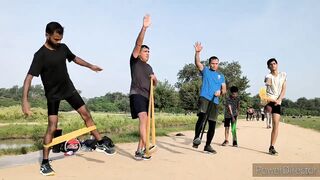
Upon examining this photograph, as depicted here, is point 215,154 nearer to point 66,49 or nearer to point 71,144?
point 71,144

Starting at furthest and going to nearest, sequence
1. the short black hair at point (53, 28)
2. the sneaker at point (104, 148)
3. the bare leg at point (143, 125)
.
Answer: the bare leg at point (143, 125), the sneaker at point (104, 148), the short black hair at point (53, 28)

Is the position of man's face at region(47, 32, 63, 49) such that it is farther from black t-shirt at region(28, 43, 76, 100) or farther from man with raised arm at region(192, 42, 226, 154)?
man with raised arm at region(192, 42, 226, 154)

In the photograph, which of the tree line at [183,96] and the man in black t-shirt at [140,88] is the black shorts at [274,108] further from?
the tree line at [183,96]

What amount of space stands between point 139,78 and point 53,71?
1.82 meters

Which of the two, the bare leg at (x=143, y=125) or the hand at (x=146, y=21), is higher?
the hand at (x=146, y=21)

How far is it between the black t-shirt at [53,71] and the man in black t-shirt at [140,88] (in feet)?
4.68

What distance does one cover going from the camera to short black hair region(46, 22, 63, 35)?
584cm

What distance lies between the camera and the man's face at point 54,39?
5852 mm

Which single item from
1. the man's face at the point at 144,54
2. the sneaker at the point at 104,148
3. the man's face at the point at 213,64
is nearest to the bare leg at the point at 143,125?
the sneaker at the point at 104,148

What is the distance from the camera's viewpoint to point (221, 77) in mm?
8547

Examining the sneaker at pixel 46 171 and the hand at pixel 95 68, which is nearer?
the sneaker at pixel 46 171

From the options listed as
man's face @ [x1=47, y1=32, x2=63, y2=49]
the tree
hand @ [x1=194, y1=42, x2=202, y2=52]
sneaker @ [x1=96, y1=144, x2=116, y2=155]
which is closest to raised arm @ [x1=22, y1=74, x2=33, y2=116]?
man's face @ [x1=47, y1=32, x2=63, y2=49]

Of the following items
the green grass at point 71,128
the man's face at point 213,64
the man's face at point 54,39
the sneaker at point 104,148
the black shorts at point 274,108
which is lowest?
the green grass at point 71,128

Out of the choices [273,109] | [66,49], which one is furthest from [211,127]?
[66,49]
